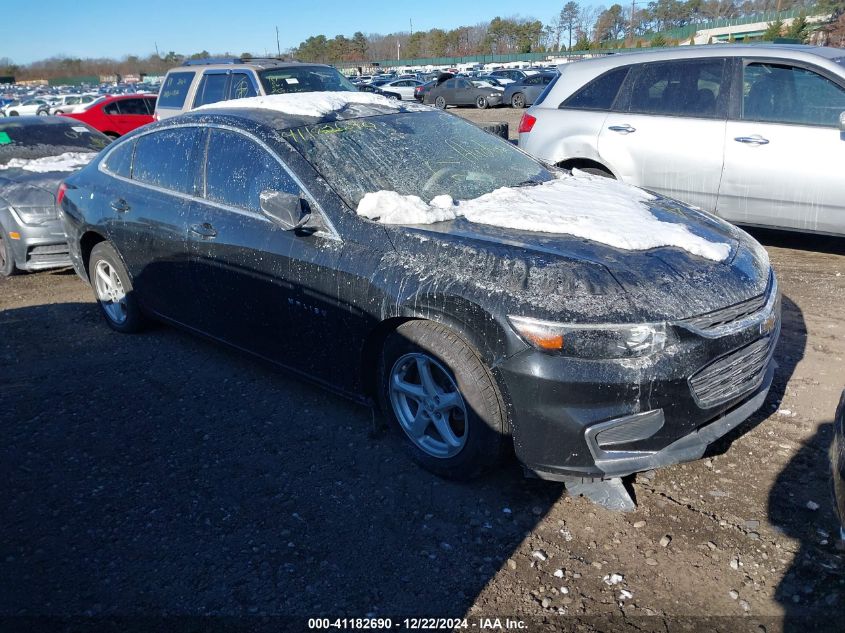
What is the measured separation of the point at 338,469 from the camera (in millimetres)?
3404

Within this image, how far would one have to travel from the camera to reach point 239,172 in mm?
3912

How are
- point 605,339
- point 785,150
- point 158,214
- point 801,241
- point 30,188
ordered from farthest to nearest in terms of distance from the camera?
point 801,241, point 30,188, point 785,150, point 158,214, point 605,339

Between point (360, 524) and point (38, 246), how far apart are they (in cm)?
502

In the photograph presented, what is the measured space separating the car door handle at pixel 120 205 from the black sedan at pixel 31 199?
2.10 metres

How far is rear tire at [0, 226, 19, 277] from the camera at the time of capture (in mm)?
6557

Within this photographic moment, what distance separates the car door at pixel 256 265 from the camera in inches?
138

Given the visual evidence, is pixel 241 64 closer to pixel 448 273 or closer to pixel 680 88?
pixel 680 88

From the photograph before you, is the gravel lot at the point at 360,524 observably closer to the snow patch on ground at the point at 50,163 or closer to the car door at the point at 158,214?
the car door at the point at 158,214

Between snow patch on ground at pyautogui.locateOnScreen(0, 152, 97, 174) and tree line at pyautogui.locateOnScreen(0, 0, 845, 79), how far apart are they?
3196 inches

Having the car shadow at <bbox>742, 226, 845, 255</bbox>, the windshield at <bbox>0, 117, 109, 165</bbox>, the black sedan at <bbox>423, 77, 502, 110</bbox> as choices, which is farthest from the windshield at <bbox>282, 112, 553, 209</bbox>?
the black sedan at <bbox>423, 77, 502, 110</bbox>

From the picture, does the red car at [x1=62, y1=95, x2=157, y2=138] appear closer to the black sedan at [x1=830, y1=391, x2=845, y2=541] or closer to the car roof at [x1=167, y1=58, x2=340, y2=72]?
the car roof at [x1=167, y1=58, x2=340, y2=72]

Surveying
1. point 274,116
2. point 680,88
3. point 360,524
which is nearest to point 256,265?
point 274,116

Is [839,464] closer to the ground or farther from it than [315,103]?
closer to the ground

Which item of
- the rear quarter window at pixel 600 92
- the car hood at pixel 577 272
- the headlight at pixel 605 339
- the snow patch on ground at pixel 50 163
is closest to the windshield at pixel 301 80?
the snow patch on ground at pixel 50 163
